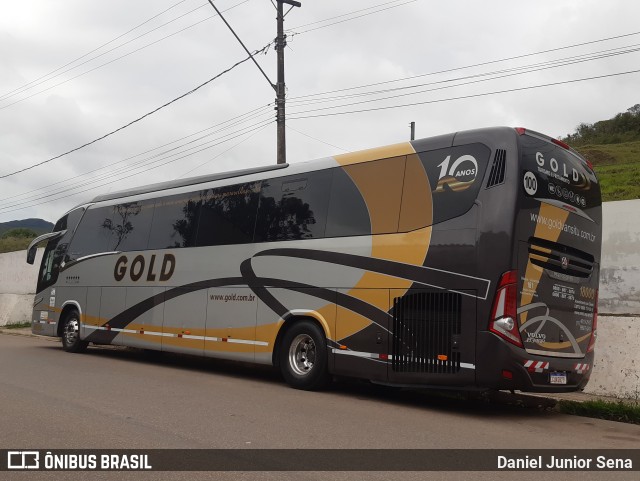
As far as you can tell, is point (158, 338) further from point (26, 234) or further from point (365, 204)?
point (26, 234)

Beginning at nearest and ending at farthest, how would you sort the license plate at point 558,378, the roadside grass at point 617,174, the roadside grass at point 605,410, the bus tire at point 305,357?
the license plate at point 558,378, the roadside grass at point 605,410, the bus tire at point 305,357, the roadside grass at point 617,174

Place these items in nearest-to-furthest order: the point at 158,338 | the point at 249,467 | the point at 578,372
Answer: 1. the point at 249,467
2. the point at 578,372
3. the point at 158,338

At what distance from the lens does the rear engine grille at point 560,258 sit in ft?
28.8

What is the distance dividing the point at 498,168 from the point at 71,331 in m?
11.9

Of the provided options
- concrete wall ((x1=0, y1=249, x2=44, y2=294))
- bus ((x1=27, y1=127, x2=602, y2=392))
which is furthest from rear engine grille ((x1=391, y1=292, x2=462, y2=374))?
concrete wall ((x1=0, y1=249, x2=44, y2=294))

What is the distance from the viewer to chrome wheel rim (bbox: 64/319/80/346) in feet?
54.0

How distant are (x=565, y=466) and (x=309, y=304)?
5.22 m

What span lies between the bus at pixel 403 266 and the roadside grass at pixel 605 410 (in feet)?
1.18

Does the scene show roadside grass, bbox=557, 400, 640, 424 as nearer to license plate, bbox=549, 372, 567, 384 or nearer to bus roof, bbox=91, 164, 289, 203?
license plate, bbox=549, 372, 567, 384

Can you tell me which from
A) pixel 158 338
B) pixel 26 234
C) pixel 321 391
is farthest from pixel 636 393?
pixel 26 234

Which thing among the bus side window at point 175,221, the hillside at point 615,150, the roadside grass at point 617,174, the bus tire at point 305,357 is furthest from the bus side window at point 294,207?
the hillside at point 615,150

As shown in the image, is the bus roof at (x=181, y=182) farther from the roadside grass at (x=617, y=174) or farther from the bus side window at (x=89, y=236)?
the roadside grass at (x=617, y=174)

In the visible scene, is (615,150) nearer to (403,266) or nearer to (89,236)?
(89,236)

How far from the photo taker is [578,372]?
9211mm
